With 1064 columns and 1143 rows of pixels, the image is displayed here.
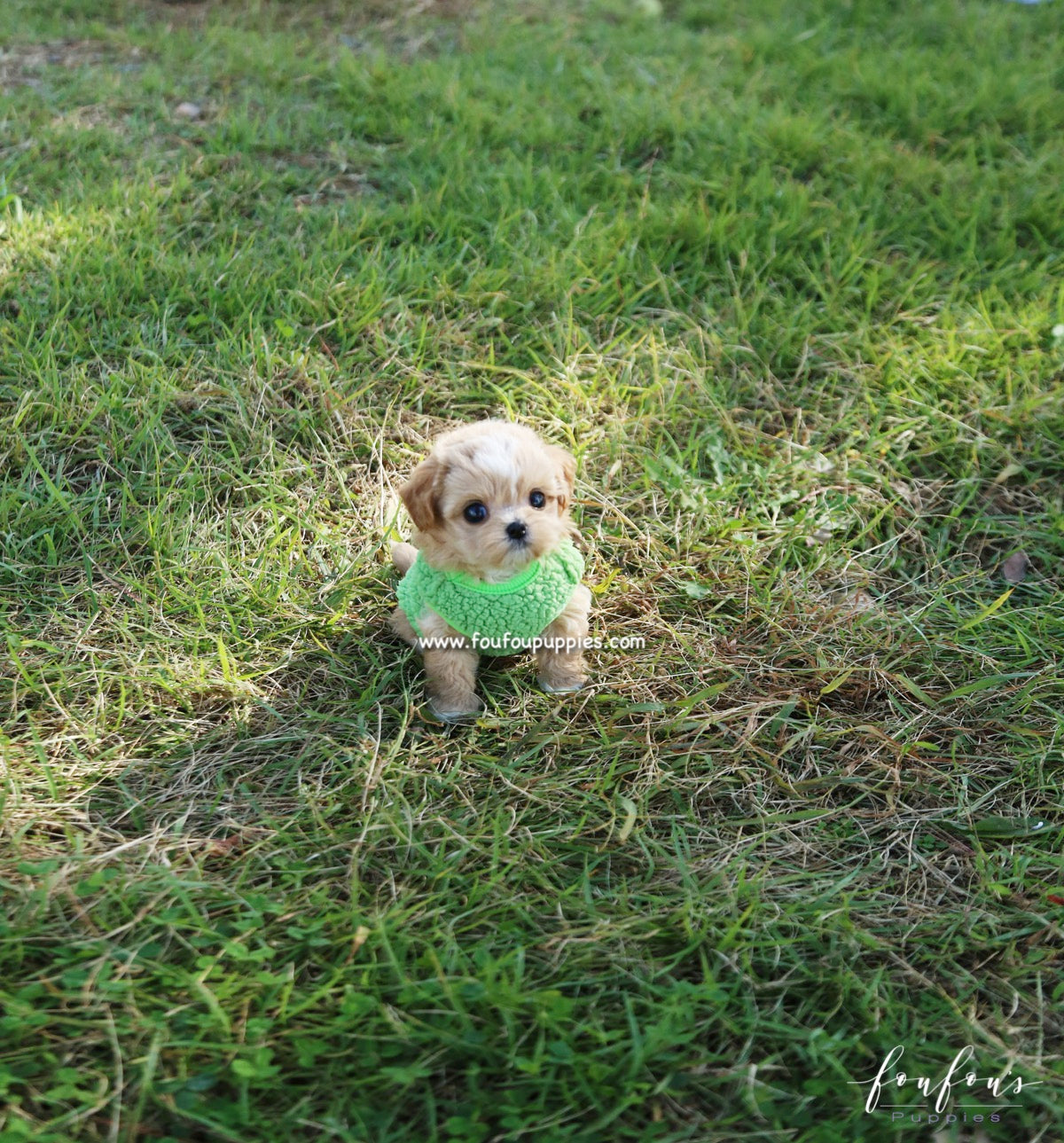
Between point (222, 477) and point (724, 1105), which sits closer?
point (724, 1105)

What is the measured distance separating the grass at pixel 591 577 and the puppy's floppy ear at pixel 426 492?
59 cm

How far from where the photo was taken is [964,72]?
17.9ft

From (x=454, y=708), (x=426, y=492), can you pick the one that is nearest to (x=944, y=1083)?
(x=454, y=708)

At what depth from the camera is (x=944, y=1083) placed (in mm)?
2047

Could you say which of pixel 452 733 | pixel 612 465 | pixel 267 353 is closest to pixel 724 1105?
pixel 452 733

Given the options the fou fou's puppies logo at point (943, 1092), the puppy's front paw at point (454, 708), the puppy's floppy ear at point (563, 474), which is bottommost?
the fou fou's puppies logo at point (943, 1092)

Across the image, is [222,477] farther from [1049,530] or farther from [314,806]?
[1049,530]

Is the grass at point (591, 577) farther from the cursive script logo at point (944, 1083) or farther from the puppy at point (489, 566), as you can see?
the puppy at point (489, 566)

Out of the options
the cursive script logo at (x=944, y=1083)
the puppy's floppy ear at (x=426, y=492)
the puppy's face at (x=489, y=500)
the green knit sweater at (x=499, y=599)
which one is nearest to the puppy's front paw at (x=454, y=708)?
the green knit sweater at (x=499, y=599)

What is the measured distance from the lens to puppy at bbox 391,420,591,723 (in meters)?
2.49

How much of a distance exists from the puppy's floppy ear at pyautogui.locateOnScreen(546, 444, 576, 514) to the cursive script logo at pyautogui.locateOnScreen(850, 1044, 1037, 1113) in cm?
153

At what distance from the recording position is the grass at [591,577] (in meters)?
2.10

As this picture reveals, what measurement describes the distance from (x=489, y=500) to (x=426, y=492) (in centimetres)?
17

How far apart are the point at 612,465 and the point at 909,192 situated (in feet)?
7.72
